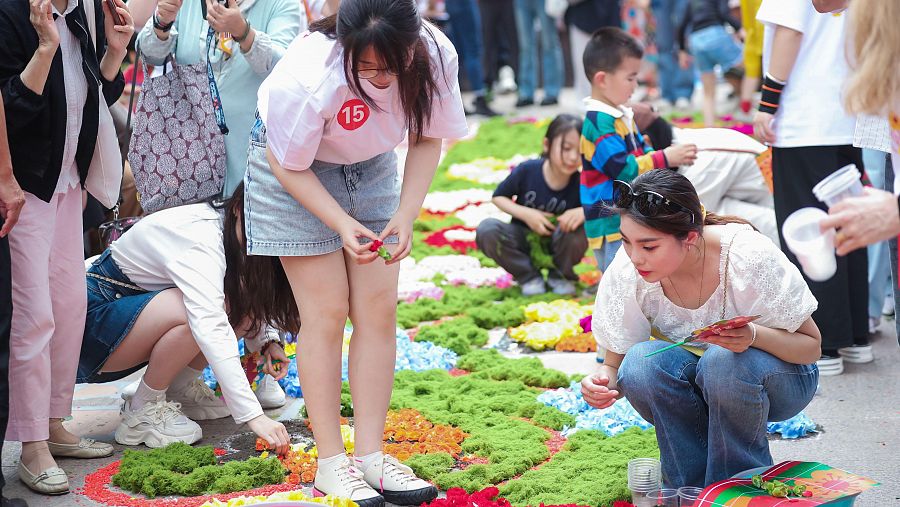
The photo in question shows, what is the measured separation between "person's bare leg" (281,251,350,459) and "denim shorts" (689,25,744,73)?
6.30 m

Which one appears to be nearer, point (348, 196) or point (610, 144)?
point (348, 196)

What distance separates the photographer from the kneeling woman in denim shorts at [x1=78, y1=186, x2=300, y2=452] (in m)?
3.44

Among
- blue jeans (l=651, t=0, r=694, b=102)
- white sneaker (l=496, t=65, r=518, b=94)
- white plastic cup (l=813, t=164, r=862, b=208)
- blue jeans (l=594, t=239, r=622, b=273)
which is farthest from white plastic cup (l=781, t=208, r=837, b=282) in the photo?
white sneaker (l=496, t=65, r=518, b=94)

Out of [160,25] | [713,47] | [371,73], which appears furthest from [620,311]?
[713,47]

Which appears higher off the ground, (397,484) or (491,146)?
(491,146)

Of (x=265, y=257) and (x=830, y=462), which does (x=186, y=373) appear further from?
(x=830, y=462)

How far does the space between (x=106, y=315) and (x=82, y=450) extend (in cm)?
46

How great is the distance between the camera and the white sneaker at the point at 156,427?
3.53 metres

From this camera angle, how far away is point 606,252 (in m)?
4.53

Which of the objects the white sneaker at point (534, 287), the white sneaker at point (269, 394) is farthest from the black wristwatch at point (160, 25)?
the white sneaker at point (534, 287)

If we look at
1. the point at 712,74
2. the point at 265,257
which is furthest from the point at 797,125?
the point at 712,74

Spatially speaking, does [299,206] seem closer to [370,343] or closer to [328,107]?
[328,107]

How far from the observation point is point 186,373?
12.5 ft

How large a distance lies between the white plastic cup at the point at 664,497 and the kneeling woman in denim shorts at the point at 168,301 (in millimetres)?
1318
